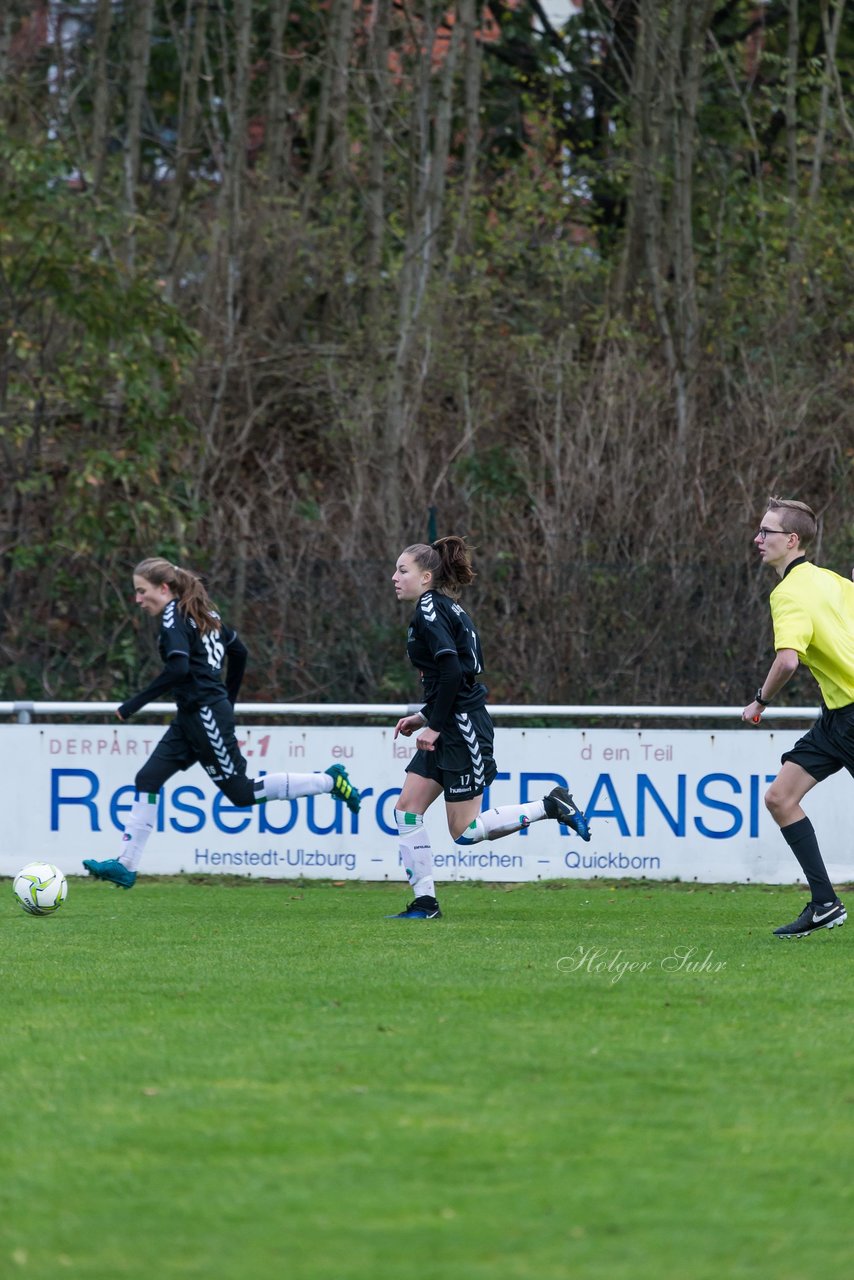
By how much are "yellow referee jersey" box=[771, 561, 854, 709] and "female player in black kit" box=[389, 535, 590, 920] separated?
180cm

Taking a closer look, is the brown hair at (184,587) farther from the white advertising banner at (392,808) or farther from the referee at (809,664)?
the referee at (809,664)

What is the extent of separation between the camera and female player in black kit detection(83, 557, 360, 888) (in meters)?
10.9

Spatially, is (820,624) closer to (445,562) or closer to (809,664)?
(809,664)

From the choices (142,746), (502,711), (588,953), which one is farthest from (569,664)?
(588,953)

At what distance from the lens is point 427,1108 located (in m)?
5.21

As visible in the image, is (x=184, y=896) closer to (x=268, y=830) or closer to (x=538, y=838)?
(x=268, y=830)

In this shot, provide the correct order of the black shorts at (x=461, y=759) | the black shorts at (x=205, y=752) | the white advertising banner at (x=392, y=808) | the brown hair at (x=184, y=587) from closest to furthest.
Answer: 1. the black shorts at (x=461, y=759)
2. the brown hair at (x=184, y=587)
3. the black shorts at (x=205, y=752)
4. the white advertising banner at (x=392, y=808)

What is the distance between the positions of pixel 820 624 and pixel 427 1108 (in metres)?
4.25

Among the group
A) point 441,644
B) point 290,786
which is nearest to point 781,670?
point 441,644

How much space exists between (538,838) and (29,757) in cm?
368

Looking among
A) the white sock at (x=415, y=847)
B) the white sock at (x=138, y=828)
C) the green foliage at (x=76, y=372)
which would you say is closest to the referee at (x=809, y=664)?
the white sock at (x=415, y=847)

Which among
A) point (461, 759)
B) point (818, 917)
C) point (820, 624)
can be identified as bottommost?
point (818, 917)

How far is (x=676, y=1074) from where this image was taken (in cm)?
566

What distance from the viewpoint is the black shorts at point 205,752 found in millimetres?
11000
